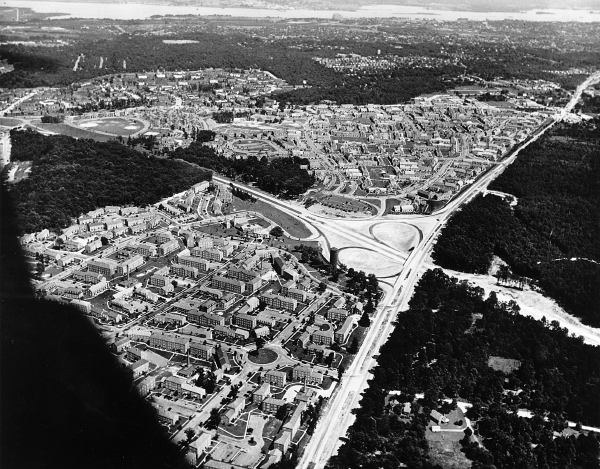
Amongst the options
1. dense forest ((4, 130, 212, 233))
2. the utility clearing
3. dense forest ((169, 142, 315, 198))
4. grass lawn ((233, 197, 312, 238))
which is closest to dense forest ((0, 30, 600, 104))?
dense forest ((4, 130, 212, 233))

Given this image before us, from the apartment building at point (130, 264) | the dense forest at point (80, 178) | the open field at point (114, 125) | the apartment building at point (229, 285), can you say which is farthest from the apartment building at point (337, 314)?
the open field at point (114, 125)

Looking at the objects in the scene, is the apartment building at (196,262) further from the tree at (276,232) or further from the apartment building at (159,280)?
the tree at (276,232)

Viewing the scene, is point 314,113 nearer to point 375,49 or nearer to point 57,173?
point 57,173

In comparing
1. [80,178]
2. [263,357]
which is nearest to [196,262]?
[263,357]

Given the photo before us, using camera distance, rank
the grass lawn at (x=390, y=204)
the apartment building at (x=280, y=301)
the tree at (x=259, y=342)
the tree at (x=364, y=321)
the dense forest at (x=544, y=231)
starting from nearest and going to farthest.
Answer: the tree at (x=259, y=342) → the tree at (x=364, y=321) → the apartment building at (x=280, y=301) → the dense forest at (x=544, y=231) → the grass lawn at (x=390, y=204)

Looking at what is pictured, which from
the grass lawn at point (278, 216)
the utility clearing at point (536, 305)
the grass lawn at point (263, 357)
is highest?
the grass lawn at point (263, 357)

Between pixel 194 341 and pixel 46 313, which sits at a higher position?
pixel 46 313

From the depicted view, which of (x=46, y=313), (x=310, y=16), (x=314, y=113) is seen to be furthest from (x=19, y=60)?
(x=310, y=16)

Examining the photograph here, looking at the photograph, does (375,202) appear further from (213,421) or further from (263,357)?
(213,421)
